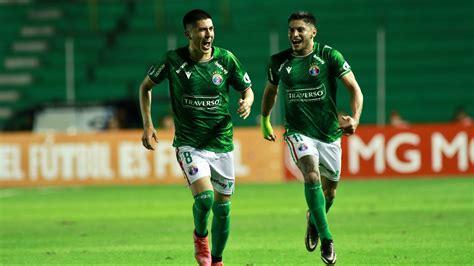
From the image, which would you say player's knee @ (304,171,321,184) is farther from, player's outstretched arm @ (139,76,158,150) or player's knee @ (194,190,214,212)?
player's outstretched arm @ (139,76,158,150)

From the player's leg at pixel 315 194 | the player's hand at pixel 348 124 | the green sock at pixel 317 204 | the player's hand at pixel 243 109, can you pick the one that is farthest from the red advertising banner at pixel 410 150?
the player's hand at pixel 243 109

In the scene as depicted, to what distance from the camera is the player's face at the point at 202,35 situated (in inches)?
410

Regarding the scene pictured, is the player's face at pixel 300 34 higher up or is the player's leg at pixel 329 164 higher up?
the player's face at pixel 300 34

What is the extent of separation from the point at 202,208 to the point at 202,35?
→ 1.48m

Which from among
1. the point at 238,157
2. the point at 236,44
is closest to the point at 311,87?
the point at 238,157

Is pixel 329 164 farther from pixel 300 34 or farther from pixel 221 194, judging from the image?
pixel 221 194

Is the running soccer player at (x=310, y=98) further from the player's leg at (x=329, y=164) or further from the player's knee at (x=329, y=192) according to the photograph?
the player's knee at (x=329, y=192)

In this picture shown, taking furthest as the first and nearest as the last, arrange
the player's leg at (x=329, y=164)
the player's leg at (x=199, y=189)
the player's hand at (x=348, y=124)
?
the player's leg at (x=329, y=164), the player's hand at (x=348, y=124), the player's leg at (x=199, y=189)

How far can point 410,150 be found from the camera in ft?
88.3

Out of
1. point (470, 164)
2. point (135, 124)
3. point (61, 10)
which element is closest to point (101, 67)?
point (61, 10)

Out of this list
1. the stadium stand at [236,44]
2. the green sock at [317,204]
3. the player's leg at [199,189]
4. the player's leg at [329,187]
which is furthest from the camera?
the stadium stand at [236,44]

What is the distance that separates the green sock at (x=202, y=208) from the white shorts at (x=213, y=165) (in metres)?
0.18

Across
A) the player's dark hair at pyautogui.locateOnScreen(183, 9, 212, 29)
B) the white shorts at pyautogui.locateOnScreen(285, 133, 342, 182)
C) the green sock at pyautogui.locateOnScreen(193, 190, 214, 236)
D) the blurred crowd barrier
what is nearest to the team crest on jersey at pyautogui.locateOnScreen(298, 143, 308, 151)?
the white shorts at pyautogui.locateOnScreen(285, 133, 342, 182)

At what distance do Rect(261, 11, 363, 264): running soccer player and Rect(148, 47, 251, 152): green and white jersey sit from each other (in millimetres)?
972
